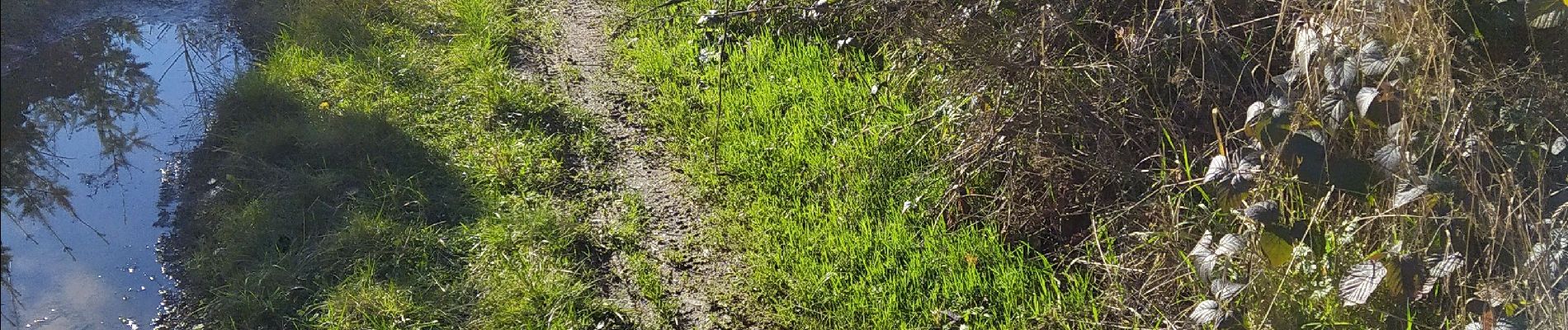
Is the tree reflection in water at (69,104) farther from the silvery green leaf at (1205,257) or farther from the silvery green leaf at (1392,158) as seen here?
the silvery green leaf at (1392,158)

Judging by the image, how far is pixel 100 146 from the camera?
194 inches

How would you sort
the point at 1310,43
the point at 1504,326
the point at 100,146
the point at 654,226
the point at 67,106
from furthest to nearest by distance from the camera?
the point at 67,106 → the point at 100,146 → the point at 654,226 → the point at 1310,43 → the point at 1504,326

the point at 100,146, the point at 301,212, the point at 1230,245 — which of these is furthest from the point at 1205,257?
the point at 100,146

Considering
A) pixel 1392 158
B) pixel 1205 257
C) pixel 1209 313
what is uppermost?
pixel 1392 158

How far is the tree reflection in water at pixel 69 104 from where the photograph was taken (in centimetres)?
420

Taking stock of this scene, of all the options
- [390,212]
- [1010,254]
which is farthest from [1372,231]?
[390,212]

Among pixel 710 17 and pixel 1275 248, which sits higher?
pixel 710 17

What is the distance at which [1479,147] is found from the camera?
2.77 meters

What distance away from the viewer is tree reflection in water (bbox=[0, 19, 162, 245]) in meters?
4.20

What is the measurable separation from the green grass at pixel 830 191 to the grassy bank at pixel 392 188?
461 mm

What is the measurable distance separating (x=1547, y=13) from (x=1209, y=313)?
1059mm

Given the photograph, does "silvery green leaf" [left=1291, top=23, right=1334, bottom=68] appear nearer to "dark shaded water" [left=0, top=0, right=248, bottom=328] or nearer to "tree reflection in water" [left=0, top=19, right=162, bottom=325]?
"dark shaded water" [left=0, top=0, right=248, bottom=328]

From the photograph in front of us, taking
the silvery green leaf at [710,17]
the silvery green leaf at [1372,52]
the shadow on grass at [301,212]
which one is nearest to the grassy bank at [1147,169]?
the silvery green leaf at [1372,52]

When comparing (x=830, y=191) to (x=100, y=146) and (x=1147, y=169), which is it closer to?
(x=1147, y=169)
